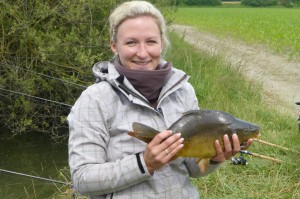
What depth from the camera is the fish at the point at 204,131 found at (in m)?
1.88

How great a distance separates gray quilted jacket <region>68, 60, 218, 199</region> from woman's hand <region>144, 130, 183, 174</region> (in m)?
Answer: 0.08

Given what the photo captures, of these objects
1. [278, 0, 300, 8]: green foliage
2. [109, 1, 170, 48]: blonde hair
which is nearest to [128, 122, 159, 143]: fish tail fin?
[109, 1, 170, 48]: blonde hair

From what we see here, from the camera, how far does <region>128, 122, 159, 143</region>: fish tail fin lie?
1.75 m

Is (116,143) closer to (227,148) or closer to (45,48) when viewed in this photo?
(227,148)

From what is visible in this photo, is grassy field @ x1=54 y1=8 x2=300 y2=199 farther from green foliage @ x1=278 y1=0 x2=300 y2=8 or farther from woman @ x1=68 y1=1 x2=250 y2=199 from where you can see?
green foliage @ x1=278 y1=0 x2=300 y2=8

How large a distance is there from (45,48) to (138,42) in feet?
14.0

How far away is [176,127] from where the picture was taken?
185cm

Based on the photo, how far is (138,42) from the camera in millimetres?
1962

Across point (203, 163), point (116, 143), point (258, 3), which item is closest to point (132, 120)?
point (116, 143)

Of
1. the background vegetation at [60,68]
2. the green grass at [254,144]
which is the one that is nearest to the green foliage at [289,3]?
the green grass at [254,144]

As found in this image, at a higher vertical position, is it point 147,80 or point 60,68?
point 147,80

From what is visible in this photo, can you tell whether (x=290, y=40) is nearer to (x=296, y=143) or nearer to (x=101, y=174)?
(x=296, y=143)

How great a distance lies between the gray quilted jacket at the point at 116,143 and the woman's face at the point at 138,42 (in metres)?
0.09

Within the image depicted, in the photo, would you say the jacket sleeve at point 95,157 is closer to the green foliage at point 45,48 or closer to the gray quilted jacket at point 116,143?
the gray quilted jacket at point 116,143
